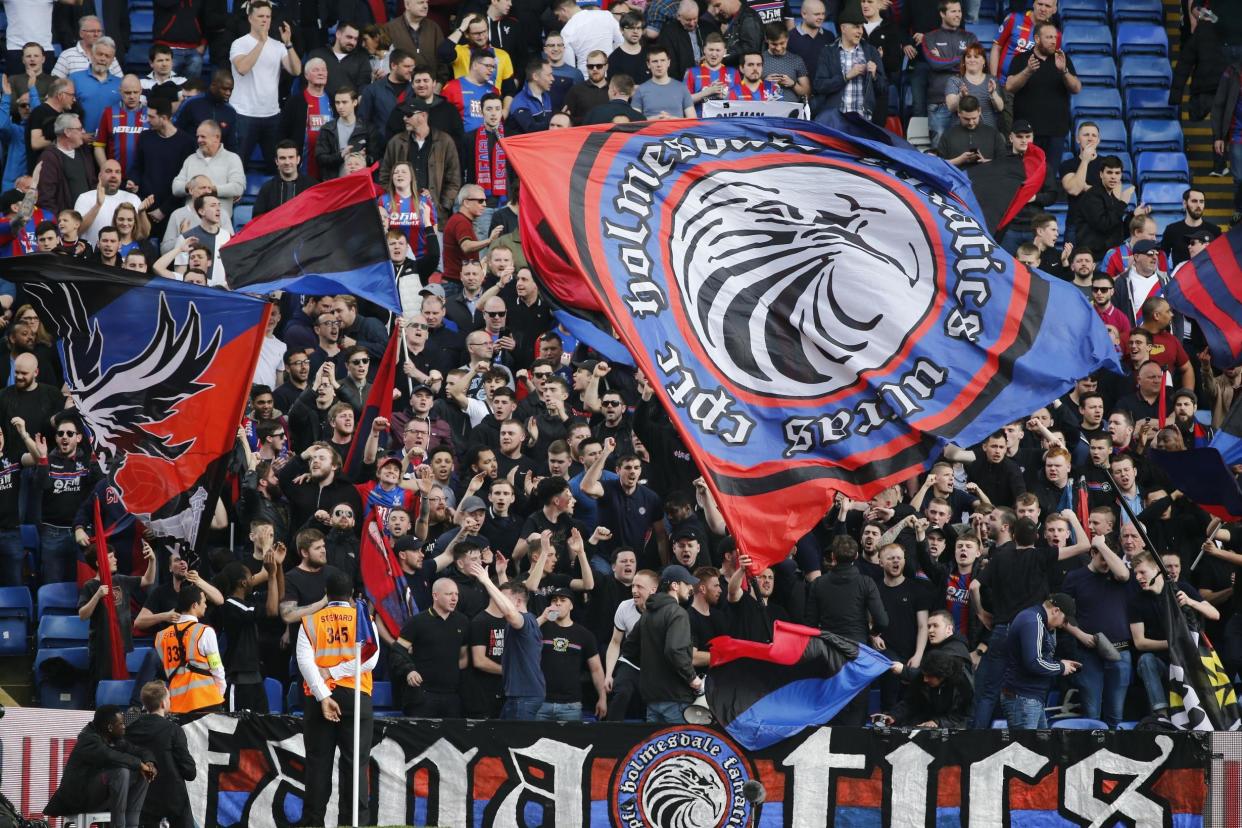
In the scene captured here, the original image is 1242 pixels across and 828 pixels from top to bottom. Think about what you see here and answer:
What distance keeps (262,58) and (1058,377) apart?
41.9 feet

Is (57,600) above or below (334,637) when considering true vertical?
above

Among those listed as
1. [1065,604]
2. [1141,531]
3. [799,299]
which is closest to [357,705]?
[799,299]

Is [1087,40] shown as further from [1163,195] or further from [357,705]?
[357,705]

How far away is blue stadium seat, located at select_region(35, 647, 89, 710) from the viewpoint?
703 inches

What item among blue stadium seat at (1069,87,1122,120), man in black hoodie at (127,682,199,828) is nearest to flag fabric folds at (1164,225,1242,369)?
man in black hoodie at (127,682,199,828)

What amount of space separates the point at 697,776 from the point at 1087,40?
1412 cm

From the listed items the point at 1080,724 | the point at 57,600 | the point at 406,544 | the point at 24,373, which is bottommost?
the point at 1080,724

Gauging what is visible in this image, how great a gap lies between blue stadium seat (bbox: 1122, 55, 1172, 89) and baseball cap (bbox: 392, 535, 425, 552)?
42.3 feet

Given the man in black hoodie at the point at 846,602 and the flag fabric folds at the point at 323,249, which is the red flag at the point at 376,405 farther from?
the man in black hoodie at the point at 846,602

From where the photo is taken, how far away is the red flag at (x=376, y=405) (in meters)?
17.7

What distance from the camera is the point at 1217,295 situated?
16234 mm

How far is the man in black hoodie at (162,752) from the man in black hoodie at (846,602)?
15.8 ft

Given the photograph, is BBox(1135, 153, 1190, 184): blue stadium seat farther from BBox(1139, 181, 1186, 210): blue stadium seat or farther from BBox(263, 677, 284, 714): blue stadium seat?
BBox(263, 677, 284, 714): blue stadium seat

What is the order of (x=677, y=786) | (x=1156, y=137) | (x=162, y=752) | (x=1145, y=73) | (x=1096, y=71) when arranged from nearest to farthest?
(x=162, y=752) < (x=677, y=786) < (x=1156, y=137) < (x=1096, y=71) < (x=1145, y=73)
